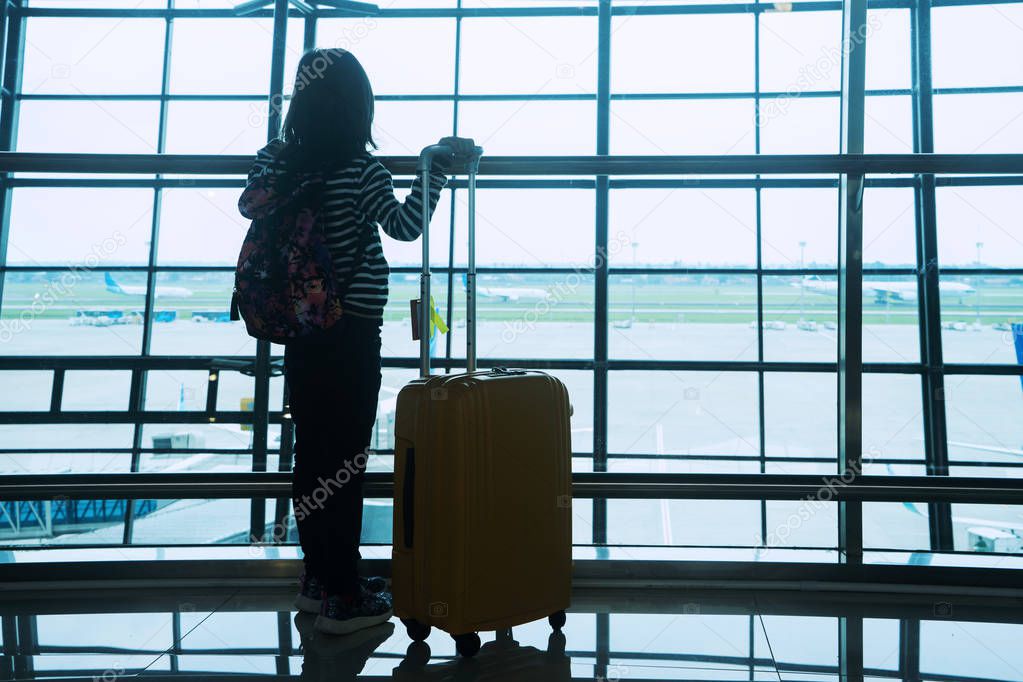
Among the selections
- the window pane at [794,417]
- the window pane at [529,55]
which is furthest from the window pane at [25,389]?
the window pane at [794,417]

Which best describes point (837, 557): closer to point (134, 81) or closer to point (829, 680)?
point (829, 680)

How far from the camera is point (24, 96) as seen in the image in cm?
621

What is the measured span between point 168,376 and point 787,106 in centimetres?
566

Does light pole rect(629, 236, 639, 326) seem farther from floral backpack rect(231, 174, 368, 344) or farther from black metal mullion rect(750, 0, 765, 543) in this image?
floral backpack rect(231, 174, 368, 344)

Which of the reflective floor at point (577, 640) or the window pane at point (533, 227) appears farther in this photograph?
the window pane at point (533, 227)

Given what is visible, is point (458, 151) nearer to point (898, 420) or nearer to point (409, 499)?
point (409, 499)

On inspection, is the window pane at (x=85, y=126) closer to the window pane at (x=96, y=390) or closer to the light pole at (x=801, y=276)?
the window pane at (x=96, y=390)

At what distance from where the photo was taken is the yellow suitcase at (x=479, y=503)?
1081mm

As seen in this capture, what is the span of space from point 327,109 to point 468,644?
0.81m

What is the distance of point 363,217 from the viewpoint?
1.19m

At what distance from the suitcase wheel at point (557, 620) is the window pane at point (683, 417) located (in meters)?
9.63

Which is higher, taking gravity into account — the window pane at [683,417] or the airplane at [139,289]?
the airplane at [139,289]

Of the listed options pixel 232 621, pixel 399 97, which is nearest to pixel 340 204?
pixel 232 621

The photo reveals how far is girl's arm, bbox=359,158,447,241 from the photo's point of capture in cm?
118
